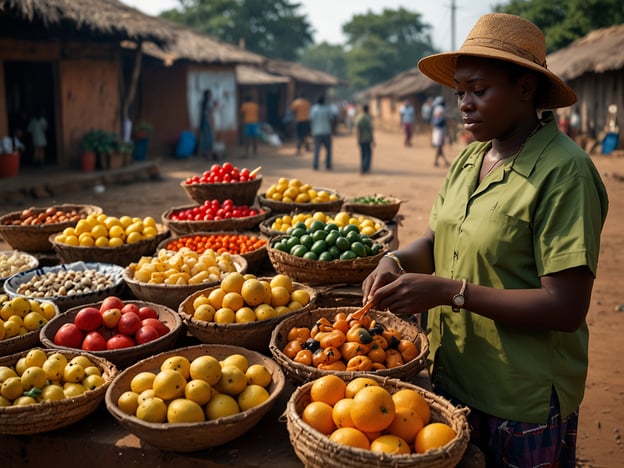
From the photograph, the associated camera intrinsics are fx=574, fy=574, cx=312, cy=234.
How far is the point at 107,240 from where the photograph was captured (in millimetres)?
4098

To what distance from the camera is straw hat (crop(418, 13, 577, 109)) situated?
1940 millimetres

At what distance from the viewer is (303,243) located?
3559mm

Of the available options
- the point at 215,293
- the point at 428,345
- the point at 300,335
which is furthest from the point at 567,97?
the point at 215,293

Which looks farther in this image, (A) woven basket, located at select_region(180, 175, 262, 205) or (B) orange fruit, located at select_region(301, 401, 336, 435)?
(A) woven basket, located at select_region(180, 175, 262, 205)

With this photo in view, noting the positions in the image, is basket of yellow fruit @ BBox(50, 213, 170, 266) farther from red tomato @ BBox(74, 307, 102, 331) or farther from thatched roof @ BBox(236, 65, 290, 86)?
thatched roof @ BBox(236, 65, 290, 86)

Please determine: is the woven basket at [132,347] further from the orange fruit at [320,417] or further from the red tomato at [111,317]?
the orange fruit at [320,417]

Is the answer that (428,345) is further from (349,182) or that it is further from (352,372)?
(349,182)

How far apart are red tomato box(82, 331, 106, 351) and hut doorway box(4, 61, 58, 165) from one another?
44.2 ft

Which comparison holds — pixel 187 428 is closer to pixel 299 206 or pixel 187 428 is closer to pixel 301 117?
pixel 299 206

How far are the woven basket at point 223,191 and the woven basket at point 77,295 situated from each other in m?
1.49

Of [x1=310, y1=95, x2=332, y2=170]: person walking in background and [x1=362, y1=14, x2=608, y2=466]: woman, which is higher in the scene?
[x1=310, y1=95, x2=332, y2=170]: person walking in background

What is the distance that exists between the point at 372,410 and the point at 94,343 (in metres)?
1.42

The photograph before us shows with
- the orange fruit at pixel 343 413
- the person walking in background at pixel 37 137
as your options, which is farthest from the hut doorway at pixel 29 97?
the orange fruit at pixel 343 413

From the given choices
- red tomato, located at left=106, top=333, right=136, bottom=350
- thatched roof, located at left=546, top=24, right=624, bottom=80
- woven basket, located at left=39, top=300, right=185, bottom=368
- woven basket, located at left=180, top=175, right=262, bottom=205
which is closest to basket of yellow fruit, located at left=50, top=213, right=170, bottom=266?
woven basket, located at left=180, top=175, right=262, bottom=205
